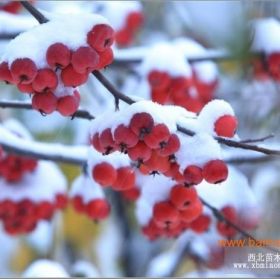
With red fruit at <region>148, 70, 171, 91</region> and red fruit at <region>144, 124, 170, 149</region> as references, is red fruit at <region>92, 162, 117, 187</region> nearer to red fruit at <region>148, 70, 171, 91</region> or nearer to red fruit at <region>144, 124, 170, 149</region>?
red fruit at <region>144, 124, 170, 149</region>

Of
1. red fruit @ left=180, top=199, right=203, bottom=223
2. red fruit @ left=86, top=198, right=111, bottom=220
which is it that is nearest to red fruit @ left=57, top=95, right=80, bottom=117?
red fruit @ left=180, top=199, right=203, bottom=223

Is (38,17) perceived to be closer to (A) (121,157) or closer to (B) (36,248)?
(A) (121,157)

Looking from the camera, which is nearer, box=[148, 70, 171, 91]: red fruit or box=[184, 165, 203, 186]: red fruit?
box=[184, 165, 203, 186]: red fruit

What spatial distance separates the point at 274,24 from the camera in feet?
5.70

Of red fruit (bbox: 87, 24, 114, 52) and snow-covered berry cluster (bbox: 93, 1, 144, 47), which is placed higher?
snow-covered berry cluster (bbox: 93, 1, 144, 47)

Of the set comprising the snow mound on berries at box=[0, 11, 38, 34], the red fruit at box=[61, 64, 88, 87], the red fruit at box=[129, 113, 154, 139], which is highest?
the snow mound on berries at box=[0, 11, 38, 34]

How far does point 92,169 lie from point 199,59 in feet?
2.32

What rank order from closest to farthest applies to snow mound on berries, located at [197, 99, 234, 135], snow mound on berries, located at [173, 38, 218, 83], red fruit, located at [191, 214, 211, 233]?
snow mound on berries, located at [197, 99, 234, 135] < red fruit, located at [191, 214, 211, 233] < snow mound on berries, located at [173, 38, 218, 83]

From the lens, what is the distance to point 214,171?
3.14 feet

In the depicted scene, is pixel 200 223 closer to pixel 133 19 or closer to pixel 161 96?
pixel 161 96

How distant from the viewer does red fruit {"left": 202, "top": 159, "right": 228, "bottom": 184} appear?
96 cm

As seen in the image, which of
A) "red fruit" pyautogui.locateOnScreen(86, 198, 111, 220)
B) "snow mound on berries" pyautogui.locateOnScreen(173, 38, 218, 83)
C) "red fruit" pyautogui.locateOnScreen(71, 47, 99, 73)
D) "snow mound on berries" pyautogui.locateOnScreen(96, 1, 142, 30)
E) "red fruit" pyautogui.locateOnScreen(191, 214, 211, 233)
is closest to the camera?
"red fruit" pyautogui.locateOnScreen(71, 47, 99, 73)

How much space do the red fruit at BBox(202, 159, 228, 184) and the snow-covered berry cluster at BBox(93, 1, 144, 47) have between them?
3.57 feet

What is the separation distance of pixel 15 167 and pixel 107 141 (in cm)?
64
